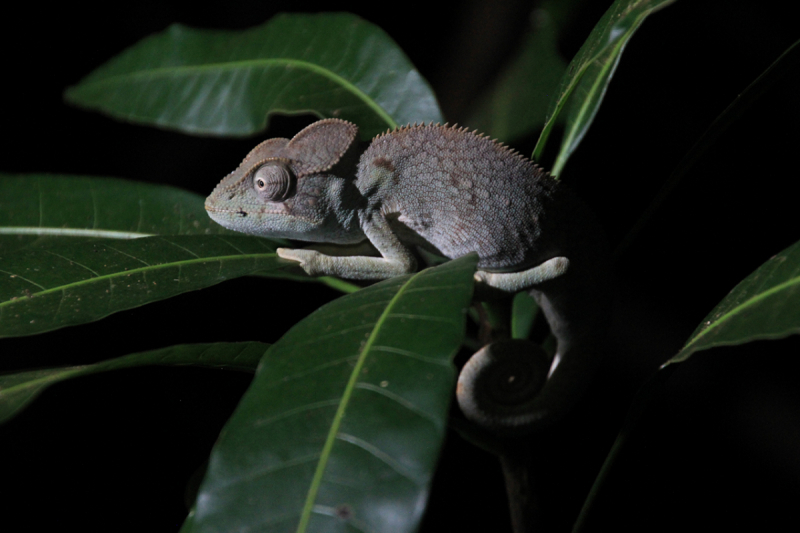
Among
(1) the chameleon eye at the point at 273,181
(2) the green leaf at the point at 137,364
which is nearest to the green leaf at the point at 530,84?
(1) the chameleon eye at the point at 273,181

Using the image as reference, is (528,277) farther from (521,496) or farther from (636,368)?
(636,368)

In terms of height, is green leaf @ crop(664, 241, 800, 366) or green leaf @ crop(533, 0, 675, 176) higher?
green leaf @ crop(533, 0, 675, 176)

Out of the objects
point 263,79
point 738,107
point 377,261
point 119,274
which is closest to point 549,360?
point 377,261

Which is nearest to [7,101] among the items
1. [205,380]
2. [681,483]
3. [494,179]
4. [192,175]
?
[192,175]

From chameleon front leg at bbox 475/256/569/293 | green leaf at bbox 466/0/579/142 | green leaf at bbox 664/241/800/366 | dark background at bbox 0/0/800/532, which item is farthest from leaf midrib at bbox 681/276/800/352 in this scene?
green leaf at bbox 466/0/579/142

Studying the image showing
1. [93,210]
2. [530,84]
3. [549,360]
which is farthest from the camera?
[530,84]

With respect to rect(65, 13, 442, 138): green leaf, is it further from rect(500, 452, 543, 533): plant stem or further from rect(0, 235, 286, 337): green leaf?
rect(500, 452, 543, 533): plant stem

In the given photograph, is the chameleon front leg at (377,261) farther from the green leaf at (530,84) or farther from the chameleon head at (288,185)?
the green leaf at (530,84)
